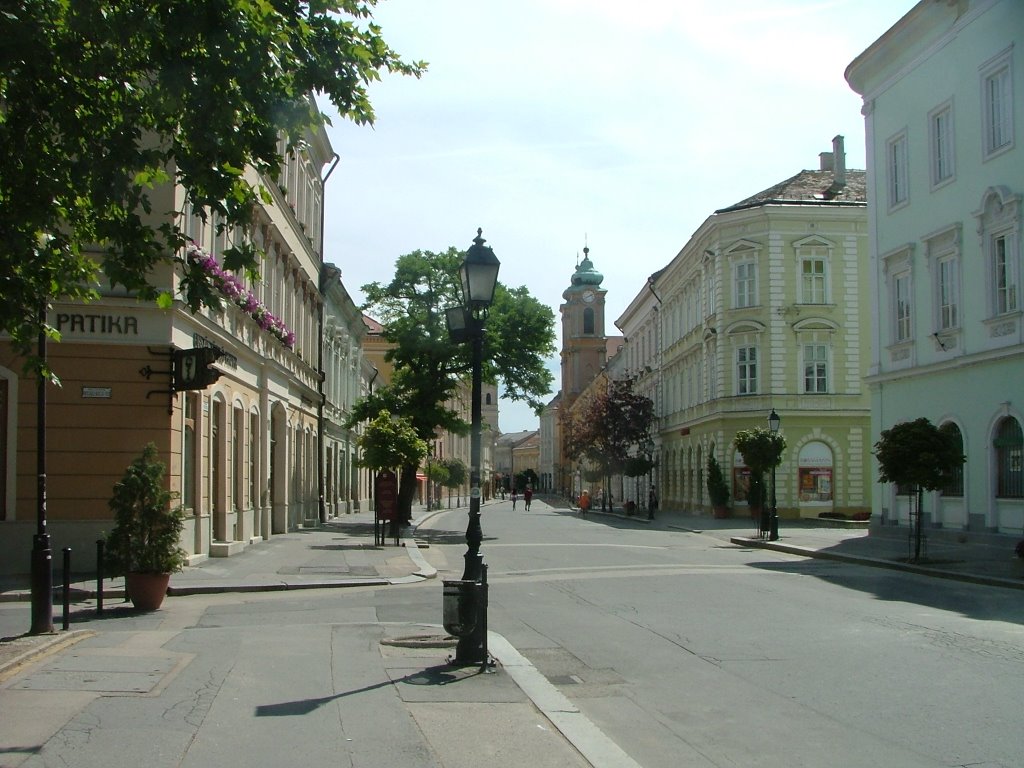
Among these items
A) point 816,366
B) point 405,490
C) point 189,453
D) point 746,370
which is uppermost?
point 816,366

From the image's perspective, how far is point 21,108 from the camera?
8.58 m

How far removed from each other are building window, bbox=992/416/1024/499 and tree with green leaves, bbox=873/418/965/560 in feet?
8.87

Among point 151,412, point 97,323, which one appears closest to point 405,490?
point 151,412

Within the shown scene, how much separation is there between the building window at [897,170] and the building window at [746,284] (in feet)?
53.3

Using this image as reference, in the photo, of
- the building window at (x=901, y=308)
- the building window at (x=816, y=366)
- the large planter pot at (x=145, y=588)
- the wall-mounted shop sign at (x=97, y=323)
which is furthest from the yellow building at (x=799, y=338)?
the large planter pot at (x=145, y=588)

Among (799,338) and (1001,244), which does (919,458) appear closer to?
(1001,244)

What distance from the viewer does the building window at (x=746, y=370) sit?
4741cm

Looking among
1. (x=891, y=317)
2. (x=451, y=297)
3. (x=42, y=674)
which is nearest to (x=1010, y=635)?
(x=42, y=674)

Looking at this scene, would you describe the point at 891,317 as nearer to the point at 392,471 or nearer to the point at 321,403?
the point at 392,471

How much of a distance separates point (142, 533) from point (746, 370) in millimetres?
36793

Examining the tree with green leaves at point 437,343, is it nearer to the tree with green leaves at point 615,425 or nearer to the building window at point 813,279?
the building window at point 813,279

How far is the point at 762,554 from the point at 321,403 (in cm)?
1910

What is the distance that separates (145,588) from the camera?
14.3 meters

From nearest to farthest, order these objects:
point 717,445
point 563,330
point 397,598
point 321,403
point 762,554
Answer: point 397,598, point 762,554, point 321,403, point 717,445, point 563,330
